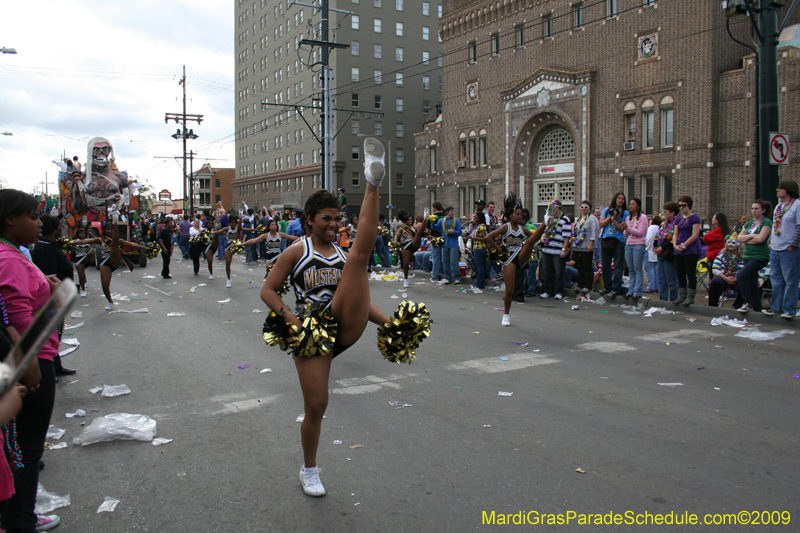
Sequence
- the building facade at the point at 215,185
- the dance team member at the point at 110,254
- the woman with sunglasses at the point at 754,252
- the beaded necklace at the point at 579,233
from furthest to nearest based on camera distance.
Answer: the building facade at the point at 215,185 → the beaded necklace at the point at 579,233 → the dance team member at the point at 110,254 → the woman with sunglasses at the point at 754,252

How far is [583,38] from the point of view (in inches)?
1396

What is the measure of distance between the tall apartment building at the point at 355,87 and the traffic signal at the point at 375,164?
58962 millimetres

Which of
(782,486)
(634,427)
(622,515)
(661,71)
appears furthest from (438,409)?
(661,71)

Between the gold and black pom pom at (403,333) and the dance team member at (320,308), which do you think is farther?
the gold and black pom pom at (403,333)

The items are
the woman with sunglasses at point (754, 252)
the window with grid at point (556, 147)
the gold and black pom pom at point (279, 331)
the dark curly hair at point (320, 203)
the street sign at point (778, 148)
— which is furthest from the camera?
the window with grid at point (556, 147)

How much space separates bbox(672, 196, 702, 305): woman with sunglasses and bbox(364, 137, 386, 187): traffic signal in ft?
30.2

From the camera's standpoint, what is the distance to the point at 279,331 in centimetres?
381

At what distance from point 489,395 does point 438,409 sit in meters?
0.66

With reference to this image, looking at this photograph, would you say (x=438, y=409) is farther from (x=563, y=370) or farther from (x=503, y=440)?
(x=563, y=370)

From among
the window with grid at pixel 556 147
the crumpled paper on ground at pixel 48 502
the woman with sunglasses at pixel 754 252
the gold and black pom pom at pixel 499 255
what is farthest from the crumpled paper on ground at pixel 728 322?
the window with grid at pixel 556 147

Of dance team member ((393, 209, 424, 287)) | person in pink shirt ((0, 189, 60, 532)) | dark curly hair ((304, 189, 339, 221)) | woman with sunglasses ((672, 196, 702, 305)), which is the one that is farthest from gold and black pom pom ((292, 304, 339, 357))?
dance team member ((393, 209, 424, 287))

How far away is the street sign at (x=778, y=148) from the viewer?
11000 mm

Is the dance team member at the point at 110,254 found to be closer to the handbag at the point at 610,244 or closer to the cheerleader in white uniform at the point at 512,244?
the cheerleader in white uniform at the point at 512,244

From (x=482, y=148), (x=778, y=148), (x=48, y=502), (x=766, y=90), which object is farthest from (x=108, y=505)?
(x=482, y=148)
